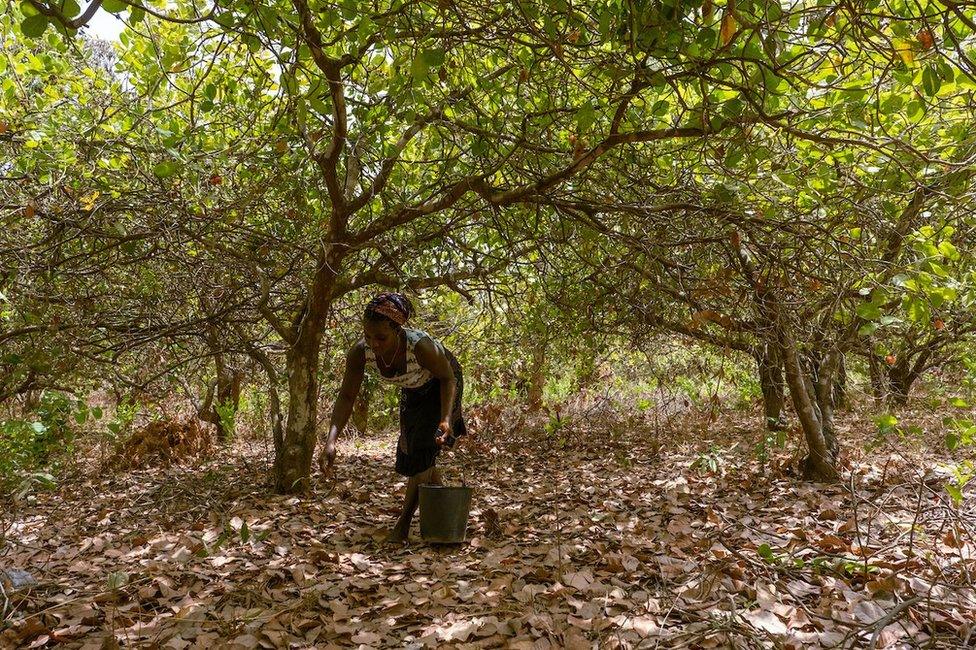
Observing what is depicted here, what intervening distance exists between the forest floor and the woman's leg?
5.3 inches

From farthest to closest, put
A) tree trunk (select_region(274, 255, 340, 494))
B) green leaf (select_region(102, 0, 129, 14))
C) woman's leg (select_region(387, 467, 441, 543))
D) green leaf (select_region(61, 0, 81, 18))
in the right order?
tree trunk (select_region(274, 255, 340, 494)), woman's leg (select_region(387, 467, 441, 543)), green leaf (select_region(102, 0, 129, 14)), green leaf (select_region(61, 0, 81, 18))

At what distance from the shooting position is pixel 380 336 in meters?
4.51

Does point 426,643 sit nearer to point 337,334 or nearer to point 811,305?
point 811,305

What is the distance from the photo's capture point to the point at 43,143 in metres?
4.51

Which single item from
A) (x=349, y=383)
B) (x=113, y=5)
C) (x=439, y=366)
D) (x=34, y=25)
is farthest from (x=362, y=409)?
(x=34, y=25)

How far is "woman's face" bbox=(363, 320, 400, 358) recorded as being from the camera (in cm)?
448

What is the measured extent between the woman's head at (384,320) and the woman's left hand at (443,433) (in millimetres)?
662

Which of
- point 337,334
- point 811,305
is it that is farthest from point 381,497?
point 811,305

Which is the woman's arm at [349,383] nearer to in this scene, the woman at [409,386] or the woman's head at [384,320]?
the woman at [409,386]

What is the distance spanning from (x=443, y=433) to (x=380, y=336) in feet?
2.54

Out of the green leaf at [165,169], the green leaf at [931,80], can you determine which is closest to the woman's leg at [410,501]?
the green leaf at [165,169]

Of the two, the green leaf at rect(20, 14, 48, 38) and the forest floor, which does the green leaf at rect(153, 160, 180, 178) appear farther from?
the forest floor

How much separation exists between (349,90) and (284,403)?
277 inches

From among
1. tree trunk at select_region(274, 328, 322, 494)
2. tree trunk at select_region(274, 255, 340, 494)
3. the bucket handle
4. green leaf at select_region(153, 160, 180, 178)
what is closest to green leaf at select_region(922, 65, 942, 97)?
green leaf at select_region(153, 160, 180, 178)
